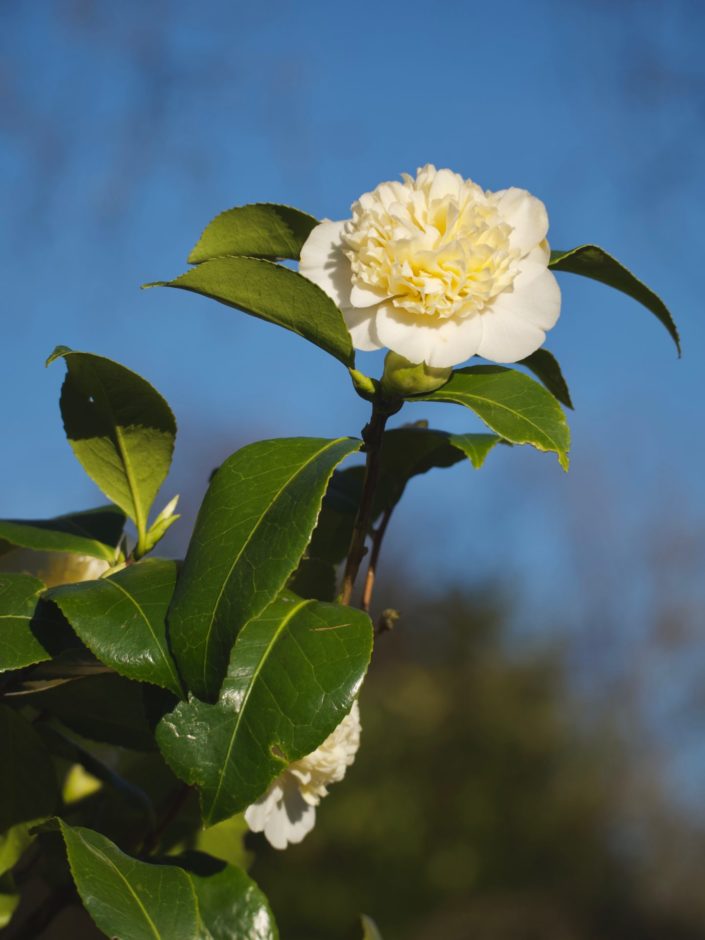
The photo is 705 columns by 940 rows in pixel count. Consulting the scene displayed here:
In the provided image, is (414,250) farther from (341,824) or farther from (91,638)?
(341,824)

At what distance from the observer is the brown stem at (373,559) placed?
0.70m

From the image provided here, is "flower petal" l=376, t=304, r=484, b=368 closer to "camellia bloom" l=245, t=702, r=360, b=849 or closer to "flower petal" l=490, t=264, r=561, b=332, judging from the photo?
"flower petal" l=490, t=264, r=561, b=332

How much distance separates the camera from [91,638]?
0.52 m

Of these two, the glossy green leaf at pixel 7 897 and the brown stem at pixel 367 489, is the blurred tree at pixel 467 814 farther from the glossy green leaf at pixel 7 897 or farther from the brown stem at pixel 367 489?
the brown stem at pixel 367 489

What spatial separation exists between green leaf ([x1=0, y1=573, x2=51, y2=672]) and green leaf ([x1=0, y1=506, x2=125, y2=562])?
5 cm

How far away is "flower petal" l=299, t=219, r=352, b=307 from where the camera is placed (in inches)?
22.9

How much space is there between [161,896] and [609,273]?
458 millimetres

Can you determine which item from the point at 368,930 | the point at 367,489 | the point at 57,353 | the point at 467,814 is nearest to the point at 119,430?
the point at 57,353

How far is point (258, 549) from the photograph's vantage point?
1.70 ft

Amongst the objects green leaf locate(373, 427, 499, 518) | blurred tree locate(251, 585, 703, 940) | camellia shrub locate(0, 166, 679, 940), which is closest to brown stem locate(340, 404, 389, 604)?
camellia shrub locate(0, 166, 679, 940)

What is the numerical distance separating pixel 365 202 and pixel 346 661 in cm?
26

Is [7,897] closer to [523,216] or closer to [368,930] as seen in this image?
[368,930]

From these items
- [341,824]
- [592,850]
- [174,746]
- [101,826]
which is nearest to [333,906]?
[341,824]

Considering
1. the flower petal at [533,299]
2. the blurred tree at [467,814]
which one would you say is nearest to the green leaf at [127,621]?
the flower petal at [533,299]
